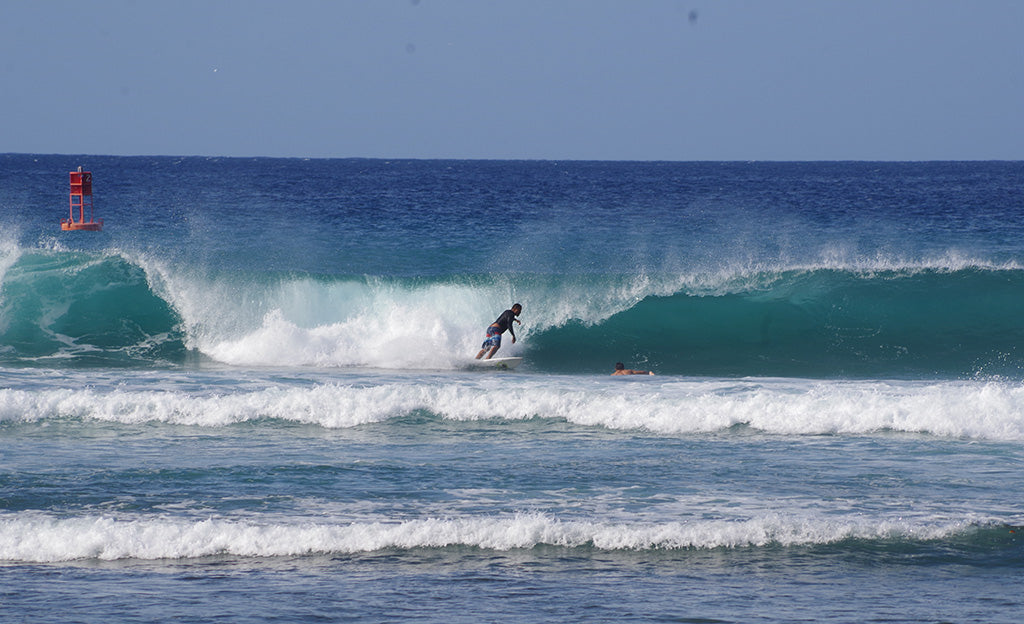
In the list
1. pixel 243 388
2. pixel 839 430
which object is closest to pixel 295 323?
pixel 243 388

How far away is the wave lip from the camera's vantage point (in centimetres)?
863

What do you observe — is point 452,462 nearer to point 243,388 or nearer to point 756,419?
point 756,419

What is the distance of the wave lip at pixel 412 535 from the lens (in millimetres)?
8633

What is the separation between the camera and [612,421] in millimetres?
13328

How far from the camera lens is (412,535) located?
8.82m

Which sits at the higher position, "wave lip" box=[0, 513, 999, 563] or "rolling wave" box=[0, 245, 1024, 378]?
"rolling wave" box=[0, 245, 1024, 378]

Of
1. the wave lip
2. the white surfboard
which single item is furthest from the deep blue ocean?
the white surfboard

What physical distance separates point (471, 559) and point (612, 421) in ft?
16.8

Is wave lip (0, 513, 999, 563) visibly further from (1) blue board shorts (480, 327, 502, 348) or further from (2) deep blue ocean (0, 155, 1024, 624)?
(1) blue board shorts (480, 327, 502, 348)

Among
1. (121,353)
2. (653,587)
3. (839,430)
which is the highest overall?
(121,353)

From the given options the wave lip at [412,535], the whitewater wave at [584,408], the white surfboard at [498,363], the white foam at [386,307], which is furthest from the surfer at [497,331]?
the wave lip at [412,535]

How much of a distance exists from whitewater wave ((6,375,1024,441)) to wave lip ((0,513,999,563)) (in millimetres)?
3915

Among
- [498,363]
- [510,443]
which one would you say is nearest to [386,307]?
[498,363]

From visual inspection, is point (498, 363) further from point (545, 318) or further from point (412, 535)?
point (412, 535)
